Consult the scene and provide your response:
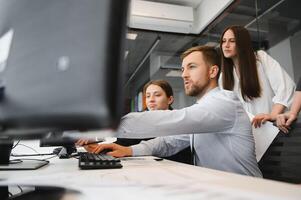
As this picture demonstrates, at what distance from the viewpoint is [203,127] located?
1.13m

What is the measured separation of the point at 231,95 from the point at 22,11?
101 cm

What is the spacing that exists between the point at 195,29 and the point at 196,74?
274 cm

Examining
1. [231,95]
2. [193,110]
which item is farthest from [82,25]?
[231,95]

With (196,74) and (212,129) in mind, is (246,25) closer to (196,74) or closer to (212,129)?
(196,74)

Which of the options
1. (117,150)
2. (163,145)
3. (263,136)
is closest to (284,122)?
(263,136)

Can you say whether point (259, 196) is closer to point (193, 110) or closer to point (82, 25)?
point (82, 25)

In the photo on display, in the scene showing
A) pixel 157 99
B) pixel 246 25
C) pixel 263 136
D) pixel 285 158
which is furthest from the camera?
pixel 246 25

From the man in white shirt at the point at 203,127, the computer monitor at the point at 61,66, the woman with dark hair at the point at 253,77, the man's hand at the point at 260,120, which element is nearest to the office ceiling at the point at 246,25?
the woman with dark hair at the point at 253,77

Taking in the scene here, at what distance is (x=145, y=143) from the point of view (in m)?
1.47

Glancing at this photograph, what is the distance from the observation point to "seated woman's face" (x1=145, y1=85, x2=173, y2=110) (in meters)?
2.29

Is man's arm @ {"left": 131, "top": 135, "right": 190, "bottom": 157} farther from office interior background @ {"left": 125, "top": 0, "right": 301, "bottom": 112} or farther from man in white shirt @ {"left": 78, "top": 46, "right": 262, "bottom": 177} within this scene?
office interior background @ {"left": 125, "top": 0, "right": 301, "bottom": 112}

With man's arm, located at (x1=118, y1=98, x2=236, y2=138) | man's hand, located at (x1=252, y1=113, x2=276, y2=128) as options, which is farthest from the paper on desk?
man's arm, located at (x1=118, y1=98, x2=236, y2=138)

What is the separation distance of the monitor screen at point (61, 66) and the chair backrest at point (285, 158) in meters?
0.89

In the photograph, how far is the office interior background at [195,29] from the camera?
2938 mm
